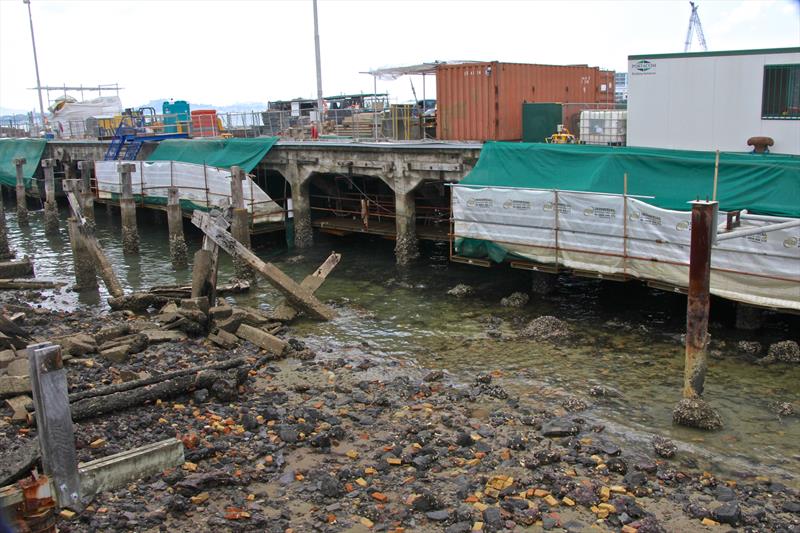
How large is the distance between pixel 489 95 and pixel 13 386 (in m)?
18.0

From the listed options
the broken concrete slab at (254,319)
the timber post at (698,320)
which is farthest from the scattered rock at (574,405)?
the broken concrete slab at (254,319)

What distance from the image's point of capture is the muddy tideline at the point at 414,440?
27.7 feet

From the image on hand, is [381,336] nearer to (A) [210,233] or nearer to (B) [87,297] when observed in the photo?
(A) [210,233]

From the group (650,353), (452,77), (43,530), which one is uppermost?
(452,77)

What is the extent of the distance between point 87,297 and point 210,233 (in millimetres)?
6111

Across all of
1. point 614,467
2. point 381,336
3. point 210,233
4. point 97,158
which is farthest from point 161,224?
point 614,467

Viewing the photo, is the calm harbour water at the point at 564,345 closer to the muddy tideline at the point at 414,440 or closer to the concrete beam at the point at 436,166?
the muddy tideline at the point at 414,440

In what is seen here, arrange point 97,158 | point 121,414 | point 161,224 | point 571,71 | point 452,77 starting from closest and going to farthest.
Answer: point 121,414 < point 452,77 < point 571,71 < point 161,224 < point 97,158

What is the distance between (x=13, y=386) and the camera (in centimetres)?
1084

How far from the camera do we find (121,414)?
1073 centimetres

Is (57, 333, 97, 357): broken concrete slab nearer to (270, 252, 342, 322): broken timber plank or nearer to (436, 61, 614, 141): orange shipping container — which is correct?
(270, 252, 342, 322): broken timber plank

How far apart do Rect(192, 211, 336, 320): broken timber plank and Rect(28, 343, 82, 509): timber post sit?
11.6 meters

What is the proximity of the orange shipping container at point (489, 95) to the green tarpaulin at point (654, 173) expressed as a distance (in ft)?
15.7

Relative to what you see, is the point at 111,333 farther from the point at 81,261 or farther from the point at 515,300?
the point at 515,300
